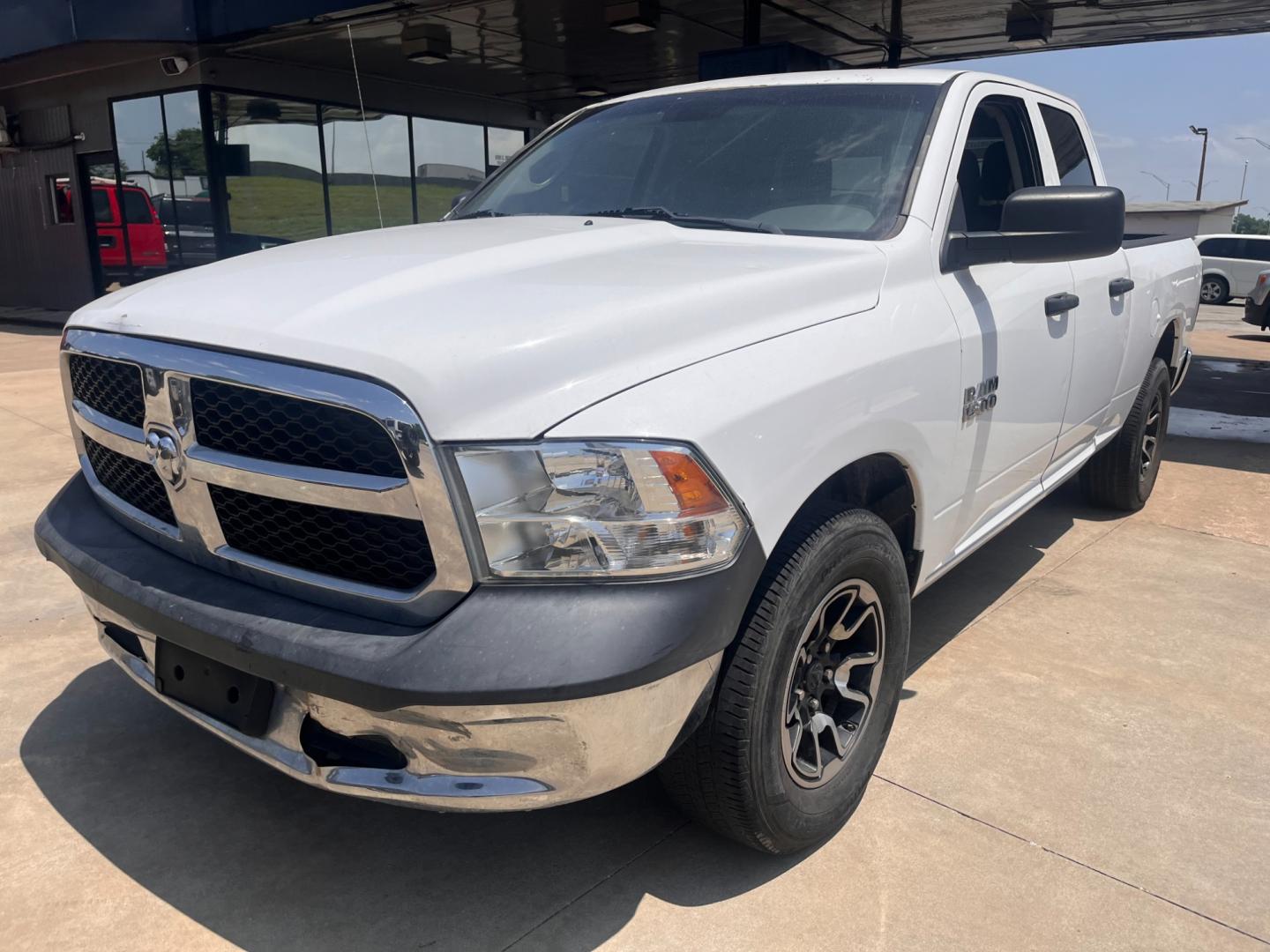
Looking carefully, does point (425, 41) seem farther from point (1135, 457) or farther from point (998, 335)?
point (998, 335)

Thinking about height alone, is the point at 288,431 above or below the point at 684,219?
below

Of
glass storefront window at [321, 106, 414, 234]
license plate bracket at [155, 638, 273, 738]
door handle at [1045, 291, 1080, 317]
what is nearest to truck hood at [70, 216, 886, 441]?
license plate bracket at [155, 638, 273, 738]

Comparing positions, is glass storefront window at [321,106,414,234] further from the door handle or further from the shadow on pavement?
the shadow on pavement

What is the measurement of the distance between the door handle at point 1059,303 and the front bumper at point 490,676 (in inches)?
73.9

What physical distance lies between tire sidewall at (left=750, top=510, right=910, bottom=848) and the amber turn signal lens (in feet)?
1.12

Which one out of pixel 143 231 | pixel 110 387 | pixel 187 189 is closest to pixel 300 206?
pixel 187 189

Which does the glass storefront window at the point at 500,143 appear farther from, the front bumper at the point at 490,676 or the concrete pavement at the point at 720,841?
the front bumper at the point at 490,676

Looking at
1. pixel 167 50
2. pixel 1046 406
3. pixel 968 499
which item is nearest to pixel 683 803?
pixel 968 499

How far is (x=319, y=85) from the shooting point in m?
14.8

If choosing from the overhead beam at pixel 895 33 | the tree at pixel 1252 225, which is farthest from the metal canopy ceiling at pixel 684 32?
the tree at pixel 1252 225

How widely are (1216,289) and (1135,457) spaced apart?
72.7ft

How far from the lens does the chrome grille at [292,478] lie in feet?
5.99

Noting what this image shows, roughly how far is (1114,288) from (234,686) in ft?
11.7

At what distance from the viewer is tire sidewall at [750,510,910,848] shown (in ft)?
7.01
